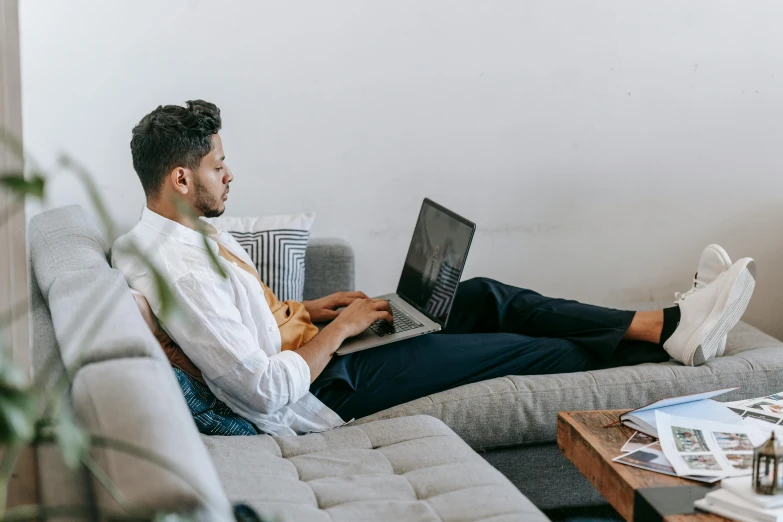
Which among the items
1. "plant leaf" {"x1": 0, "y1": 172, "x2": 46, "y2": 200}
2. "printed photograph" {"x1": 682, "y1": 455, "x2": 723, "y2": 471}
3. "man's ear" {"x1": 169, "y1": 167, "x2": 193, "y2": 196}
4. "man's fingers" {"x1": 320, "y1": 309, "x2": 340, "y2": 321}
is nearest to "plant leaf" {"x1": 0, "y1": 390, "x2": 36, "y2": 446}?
"plant leaf" {"x1": 0, "y1": 172, "x2": 46, "y2": 200}

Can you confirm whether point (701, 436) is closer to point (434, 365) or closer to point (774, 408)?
point (774, 408)

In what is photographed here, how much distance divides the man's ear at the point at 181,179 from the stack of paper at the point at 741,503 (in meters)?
1.37

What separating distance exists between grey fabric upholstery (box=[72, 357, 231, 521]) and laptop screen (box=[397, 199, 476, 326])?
1145 mm

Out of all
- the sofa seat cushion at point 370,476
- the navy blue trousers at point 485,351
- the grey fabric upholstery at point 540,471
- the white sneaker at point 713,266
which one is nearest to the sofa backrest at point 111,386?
the sofa seat cushion at point 370,476

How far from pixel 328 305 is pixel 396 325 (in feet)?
0.87

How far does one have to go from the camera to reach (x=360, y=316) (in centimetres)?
236

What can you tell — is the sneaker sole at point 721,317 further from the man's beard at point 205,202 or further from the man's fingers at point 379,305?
the man's beard at point 205,202

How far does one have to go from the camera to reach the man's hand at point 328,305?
8.75 feet

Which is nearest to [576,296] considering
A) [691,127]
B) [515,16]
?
[691,127]

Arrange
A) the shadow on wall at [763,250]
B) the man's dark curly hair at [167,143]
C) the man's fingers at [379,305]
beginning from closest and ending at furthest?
the man's dark curly hair at [167,143]
the man's fingers at [379,305]
the shadow on wall at [763,250]

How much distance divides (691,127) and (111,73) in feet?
6.74

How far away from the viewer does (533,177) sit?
3.31 metres

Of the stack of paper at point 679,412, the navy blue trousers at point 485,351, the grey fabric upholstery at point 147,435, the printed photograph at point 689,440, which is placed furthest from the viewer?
the navy blue trousers at point 485,351

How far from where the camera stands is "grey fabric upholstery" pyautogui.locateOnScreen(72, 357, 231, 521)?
3.37 feet
